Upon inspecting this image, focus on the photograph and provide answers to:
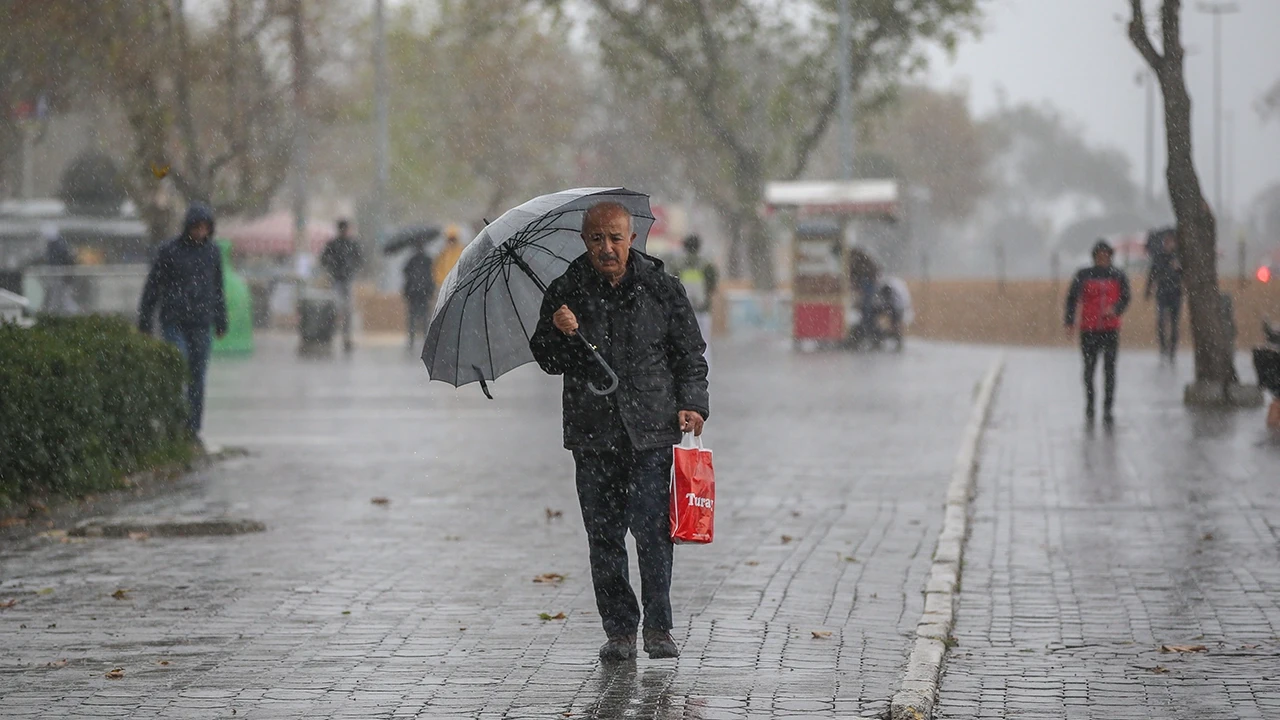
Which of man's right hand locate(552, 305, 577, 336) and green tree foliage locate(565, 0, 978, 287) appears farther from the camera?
green tree foliage locate(565, 0, 978, 287)

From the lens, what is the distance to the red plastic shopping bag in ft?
22.6

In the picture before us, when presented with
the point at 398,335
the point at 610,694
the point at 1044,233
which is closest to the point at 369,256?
the point at 398,335

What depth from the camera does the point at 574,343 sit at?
6949 millimetres

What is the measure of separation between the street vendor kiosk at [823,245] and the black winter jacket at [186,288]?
18.8 meters

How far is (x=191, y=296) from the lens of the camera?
14.6 m

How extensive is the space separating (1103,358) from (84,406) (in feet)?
29.0

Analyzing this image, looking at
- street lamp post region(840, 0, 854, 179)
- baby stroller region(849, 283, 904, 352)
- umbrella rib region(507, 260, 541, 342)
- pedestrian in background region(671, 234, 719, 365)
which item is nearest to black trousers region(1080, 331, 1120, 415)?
pedestrian in background region(671, 234, 719, 365)

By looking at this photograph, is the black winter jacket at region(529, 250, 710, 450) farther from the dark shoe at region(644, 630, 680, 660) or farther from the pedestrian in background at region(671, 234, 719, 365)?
the pedestrian in background at region(671, 234, 719, 365)

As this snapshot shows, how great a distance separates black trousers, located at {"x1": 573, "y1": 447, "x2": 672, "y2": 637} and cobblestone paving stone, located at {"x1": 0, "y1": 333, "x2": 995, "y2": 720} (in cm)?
21

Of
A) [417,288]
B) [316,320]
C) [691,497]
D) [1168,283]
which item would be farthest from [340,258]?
[691,497]

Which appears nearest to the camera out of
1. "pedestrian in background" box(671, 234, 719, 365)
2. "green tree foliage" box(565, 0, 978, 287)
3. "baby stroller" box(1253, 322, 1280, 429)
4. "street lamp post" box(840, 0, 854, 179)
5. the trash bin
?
"baby stroller" box(1253, 322, 1280, 429)

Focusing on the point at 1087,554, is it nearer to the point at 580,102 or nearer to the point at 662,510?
the point at 662,510

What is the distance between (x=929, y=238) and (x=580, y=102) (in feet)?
153

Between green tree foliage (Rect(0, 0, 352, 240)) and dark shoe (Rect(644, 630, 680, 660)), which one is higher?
green tree foliage (Rect(0, 0, 352, 240))
